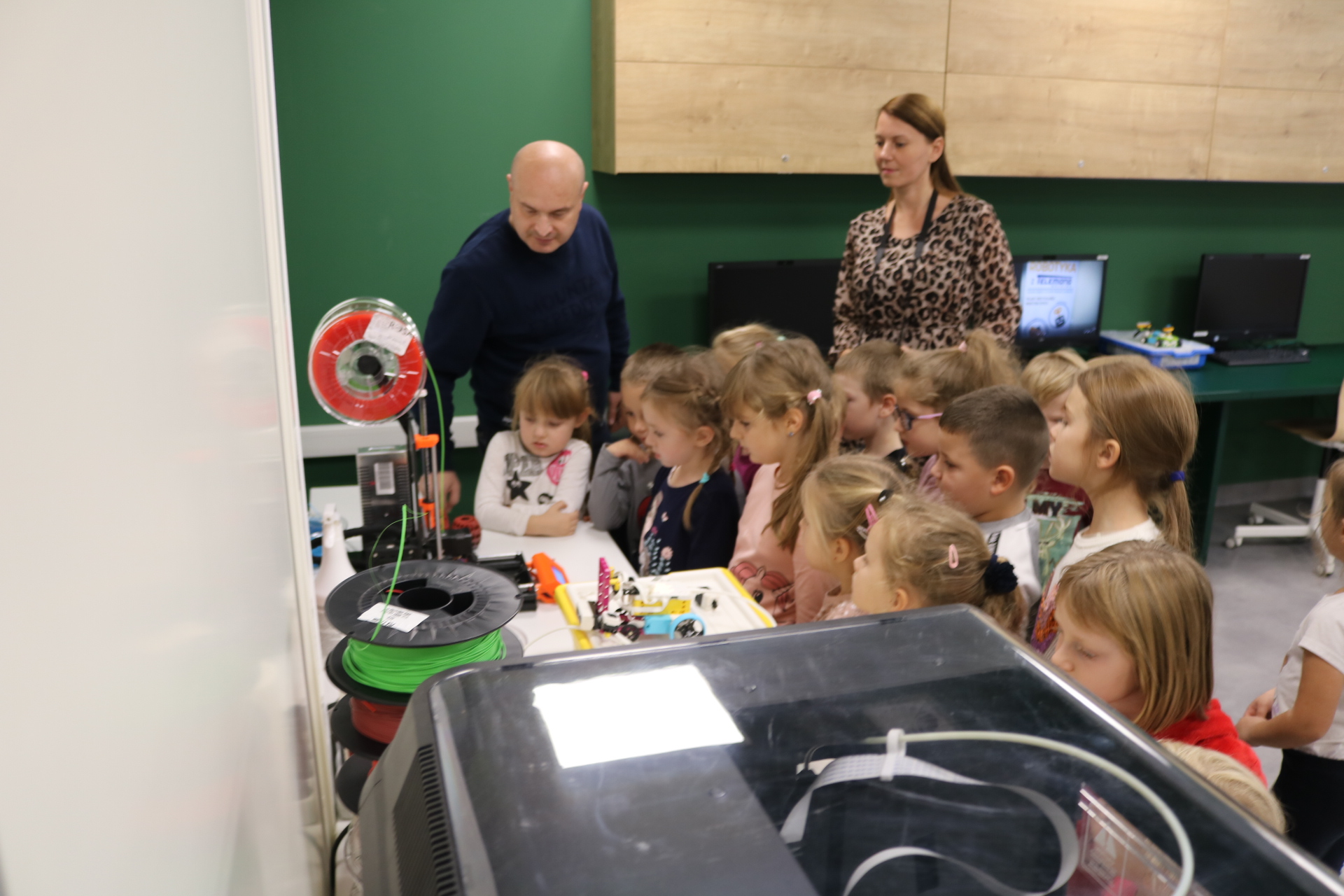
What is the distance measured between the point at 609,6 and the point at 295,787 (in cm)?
326

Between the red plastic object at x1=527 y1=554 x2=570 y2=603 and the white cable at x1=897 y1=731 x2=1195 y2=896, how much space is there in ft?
4.39

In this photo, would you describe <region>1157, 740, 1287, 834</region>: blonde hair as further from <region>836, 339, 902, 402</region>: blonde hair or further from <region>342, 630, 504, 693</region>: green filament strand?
<region>836, 339, 902, 402</region>: blonde hair

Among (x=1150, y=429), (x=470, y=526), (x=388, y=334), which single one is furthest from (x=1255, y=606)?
(x=388, y=334)

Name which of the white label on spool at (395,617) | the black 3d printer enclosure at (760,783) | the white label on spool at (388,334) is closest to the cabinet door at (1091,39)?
the white label on spool at (388,334)

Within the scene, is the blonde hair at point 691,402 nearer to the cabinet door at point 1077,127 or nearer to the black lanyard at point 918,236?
the black lanyard at point 918,236

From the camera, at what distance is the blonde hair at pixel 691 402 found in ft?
7.74

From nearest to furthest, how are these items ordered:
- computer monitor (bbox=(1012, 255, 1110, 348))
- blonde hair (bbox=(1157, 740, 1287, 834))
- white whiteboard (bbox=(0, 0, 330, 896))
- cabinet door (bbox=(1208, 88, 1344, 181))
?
white whiteboard (bbox=(0, 0, 330, 896)) < blonde hair (bbox=(1157, 740, 1287, 834)) < cabinet door (bbox=(1208, 88, 1344, 181)) < computer monitor (bbox=(1012, 255, 1110, 348))

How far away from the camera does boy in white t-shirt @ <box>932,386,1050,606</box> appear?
2.02 meters

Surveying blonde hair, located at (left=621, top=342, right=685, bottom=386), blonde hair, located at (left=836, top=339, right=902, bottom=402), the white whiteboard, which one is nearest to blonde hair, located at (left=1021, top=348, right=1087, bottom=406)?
blonde hair, located at (left=836, top=339, right=902, bottom=402)

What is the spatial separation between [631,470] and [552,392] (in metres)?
0.31

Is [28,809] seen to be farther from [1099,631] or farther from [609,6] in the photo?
[609,6]

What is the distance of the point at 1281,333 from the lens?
4.72 m

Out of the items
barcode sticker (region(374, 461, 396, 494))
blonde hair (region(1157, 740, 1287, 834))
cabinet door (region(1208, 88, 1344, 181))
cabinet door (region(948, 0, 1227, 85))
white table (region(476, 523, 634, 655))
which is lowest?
white table (region(476, 523, 634, 655))

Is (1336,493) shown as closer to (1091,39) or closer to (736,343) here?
(736,343)
